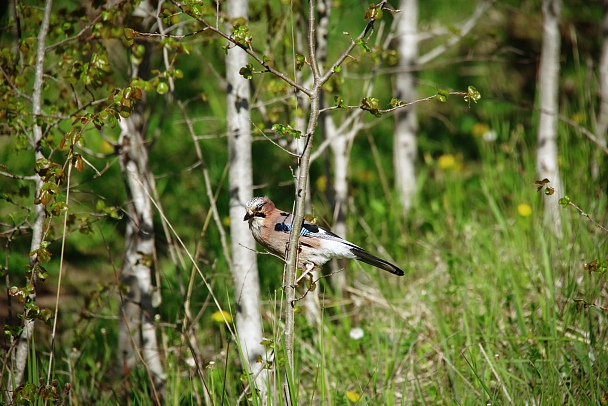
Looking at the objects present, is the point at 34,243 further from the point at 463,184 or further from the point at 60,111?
the point at 463,184

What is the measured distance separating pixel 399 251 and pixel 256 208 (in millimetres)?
1906

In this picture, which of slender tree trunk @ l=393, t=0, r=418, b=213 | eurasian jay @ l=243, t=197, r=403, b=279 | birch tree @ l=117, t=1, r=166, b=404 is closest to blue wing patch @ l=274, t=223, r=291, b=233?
eurasian jay @ l=243, t=197, r=403, b=279

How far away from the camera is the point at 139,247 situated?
3.80 m

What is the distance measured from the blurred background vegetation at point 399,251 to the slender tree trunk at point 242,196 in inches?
6.7

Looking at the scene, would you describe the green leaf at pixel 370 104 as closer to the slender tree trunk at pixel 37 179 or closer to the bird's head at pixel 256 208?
the bird's head at pixel 256 208

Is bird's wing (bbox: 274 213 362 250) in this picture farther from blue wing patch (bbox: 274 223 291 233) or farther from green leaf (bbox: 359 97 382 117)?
green leaf (bbox: 359 97 382 117)

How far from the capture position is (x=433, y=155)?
6.37m

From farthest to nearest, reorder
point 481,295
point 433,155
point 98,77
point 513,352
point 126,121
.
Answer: point 433,155 → point 481,295 → point 126,121 → point 513,352 → point 98,77

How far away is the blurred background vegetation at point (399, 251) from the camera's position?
3379mm

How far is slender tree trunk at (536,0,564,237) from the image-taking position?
4.61 m

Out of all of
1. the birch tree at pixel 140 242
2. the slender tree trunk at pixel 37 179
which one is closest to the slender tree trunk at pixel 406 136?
the birch tree at pixel 140 242

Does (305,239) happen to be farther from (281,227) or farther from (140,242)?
(140,242)

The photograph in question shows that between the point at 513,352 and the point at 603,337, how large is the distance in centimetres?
45

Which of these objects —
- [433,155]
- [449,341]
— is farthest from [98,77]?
[433,155]
